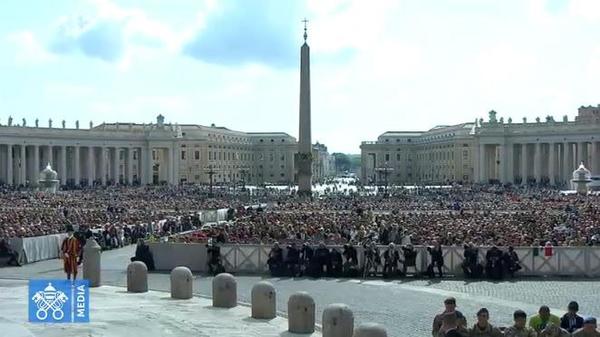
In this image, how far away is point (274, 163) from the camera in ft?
637

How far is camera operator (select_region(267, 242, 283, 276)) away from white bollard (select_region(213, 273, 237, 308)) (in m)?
6.76

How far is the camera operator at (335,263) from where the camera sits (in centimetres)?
2603

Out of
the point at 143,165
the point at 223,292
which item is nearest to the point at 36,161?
the point at 143,165

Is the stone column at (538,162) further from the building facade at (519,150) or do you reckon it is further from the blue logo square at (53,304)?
the blue logo square at (53,304)

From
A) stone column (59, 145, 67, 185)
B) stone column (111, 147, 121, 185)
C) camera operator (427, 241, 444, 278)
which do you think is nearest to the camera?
camera operator (427, 241, 444, 278)

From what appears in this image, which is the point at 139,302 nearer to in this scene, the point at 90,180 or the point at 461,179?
the point at 90,180

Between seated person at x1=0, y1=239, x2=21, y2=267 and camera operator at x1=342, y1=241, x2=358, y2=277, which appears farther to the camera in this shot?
seated person at x1=0, y1=239, x2=21, y2=267

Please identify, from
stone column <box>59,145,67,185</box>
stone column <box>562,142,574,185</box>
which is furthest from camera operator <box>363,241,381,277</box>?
stone column <box>59,145,67,185</box>

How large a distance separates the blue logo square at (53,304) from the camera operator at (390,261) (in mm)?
11177

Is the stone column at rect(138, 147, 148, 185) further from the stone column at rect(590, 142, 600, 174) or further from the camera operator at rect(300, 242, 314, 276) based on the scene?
the camera operator at rect(300, 242, 314, 276)

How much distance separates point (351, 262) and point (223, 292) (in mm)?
7551

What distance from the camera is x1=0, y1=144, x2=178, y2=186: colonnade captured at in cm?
12246

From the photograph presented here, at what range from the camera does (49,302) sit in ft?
52.9

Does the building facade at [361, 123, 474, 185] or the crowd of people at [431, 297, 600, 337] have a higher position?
the building facade at [361, 123, 474, 185]
